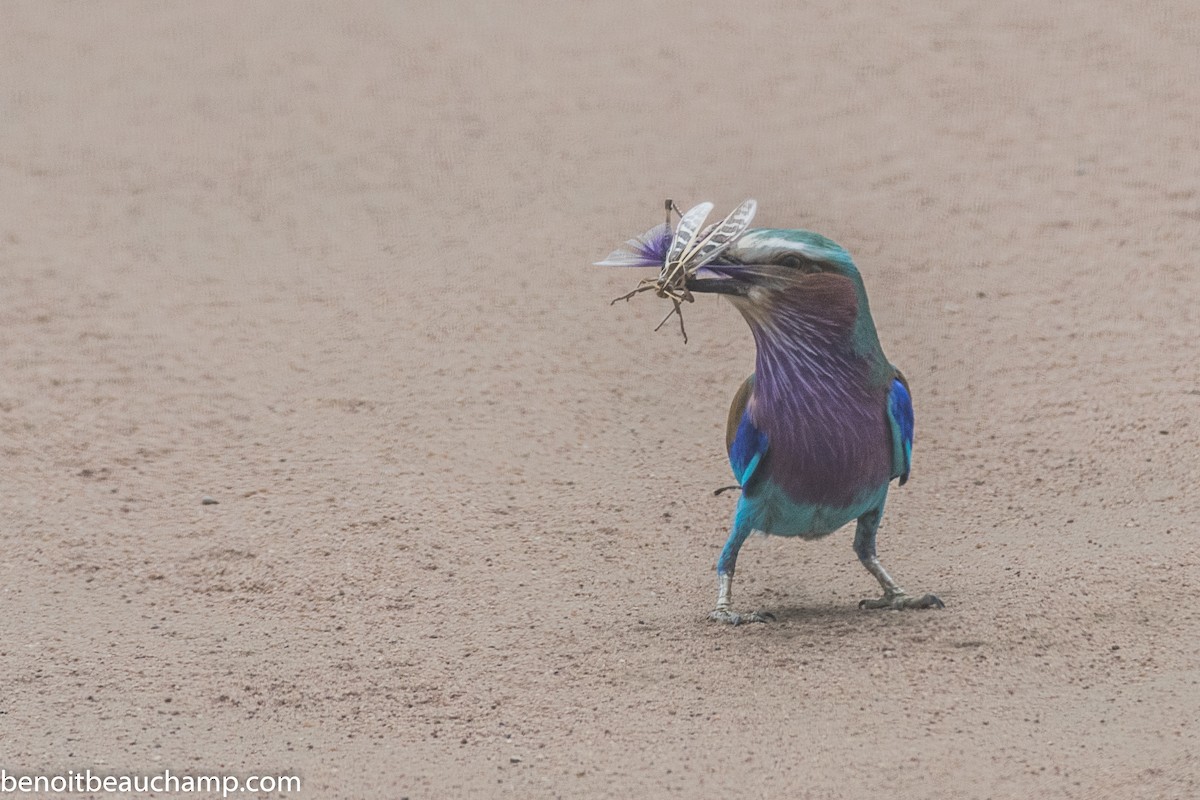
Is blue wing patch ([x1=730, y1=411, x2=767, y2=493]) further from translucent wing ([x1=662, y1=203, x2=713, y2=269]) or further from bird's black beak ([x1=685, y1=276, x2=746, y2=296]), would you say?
translucent wing ([x1=662, y1=203, x2=713, y2=269])

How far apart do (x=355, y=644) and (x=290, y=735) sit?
0.66 metres

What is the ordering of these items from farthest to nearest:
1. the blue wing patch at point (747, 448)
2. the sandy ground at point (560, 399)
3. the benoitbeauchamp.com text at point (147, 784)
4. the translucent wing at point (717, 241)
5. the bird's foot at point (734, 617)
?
the bird's foot at point (734, 617) → the blue wing patch at point (747, 448) → the translucent wing at point (717, 241) → the sandy ground at point (560, 399) → the benoitbeauchamp.com text at point (147, 784)

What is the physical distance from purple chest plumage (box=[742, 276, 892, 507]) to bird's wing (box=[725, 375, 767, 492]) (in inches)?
1.1

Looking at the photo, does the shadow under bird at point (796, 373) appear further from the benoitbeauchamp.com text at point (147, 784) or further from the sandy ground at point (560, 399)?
the benoitbeauchamp.com text at point (147, 784)

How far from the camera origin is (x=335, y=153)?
946 cm

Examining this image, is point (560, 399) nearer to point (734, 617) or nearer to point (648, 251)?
point (734, 617)

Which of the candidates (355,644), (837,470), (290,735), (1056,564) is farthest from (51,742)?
(1056,564)

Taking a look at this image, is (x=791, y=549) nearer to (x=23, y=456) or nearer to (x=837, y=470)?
(x=837, y=470)

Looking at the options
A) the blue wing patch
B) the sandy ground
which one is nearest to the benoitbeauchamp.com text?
the sandy ground

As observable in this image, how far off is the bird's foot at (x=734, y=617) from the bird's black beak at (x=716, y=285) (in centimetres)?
103

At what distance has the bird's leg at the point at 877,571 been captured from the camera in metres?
4.63

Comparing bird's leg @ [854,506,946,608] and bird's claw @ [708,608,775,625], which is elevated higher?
bird's leg @ [854,506,946,608]

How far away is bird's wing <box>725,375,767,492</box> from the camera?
174 inches

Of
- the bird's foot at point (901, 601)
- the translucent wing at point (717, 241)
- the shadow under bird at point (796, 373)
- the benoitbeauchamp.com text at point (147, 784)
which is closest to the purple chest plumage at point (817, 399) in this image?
the shadow under bird at point (796, 373)
